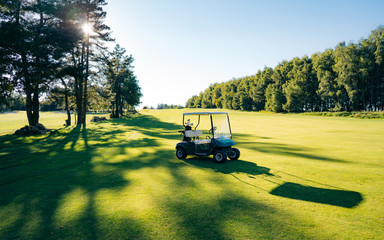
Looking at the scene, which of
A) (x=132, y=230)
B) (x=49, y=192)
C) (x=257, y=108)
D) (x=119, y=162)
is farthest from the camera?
(x=257, y=108)

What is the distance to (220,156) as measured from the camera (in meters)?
9.57

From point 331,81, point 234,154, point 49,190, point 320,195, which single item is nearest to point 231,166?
point 234,154

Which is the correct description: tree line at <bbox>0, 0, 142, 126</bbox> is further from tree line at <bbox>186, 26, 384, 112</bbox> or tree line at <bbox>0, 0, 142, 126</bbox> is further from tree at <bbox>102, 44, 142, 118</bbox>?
tree line at <bbox>186, 26, 384, 112</bbox>

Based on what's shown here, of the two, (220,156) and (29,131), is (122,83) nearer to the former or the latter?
(29,131)

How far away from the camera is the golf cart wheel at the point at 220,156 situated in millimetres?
9453

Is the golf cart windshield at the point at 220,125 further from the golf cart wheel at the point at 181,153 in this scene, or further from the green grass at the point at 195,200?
the golf cart wheel at the point at 181,153

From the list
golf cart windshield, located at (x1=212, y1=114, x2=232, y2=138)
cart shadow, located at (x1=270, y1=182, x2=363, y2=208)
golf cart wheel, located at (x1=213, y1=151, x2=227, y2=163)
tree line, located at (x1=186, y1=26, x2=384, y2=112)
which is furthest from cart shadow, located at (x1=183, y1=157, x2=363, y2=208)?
tree line, located at (x1=186, y1=26, x2=384, y2=112)

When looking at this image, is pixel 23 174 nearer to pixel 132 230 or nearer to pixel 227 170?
pixel 132 230

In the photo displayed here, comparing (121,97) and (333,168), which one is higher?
(121,97)

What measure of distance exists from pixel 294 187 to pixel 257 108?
89.3 metres

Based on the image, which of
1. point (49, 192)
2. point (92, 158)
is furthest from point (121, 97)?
point (49, 192)

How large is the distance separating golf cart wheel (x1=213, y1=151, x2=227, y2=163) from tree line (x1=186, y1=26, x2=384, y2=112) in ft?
192

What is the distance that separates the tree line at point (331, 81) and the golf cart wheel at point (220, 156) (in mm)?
58429

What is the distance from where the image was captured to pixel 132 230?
Answer: 13.4 ft
